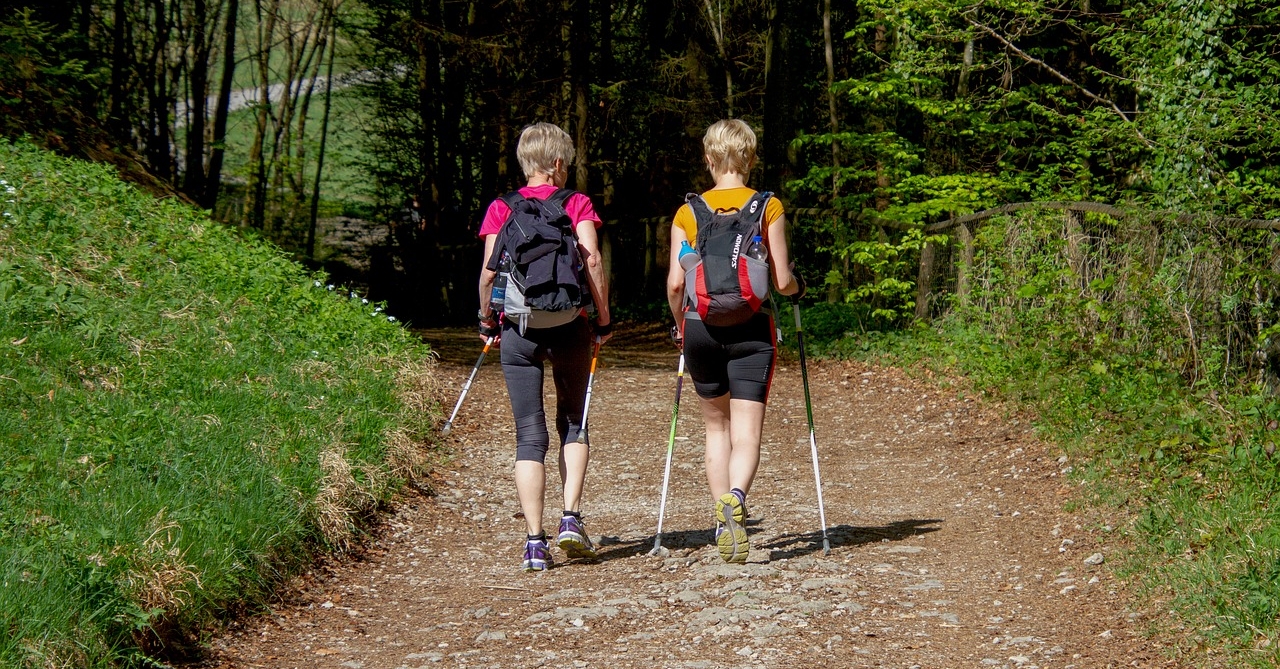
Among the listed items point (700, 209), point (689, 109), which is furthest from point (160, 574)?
point (689, 109)

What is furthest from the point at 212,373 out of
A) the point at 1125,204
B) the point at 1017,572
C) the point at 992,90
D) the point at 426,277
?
the point at 426,277

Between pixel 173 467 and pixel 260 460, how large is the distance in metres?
0.54

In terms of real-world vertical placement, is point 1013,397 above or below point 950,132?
below

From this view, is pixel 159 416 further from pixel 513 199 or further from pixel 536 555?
pixel 513 199

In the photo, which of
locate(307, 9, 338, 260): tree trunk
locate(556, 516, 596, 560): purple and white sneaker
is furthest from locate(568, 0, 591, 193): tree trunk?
locate(556, 516, 596, 560): purple and white sneaker

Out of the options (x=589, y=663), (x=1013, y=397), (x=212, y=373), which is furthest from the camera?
(x=1013, y=397)

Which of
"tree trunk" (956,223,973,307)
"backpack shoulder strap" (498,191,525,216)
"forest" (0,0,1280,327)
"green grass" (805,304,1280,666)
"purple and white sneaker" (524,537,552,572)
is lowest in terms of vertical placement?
"purple and white sneaker" (524,537,552,572)

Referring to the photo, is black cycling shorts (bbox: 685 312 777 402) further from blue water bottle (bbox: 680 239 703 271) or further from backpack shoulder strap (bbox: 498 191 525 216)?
backpack shoulder strap (bbox: 498 191 525 216)

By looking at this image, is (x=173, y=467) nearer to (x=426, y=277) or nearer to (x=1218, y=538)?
(x=1218, y=538)

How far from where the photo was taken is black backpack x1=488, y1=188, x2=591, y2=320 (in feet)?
16.9

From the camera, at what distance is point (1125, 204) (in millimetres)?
8547

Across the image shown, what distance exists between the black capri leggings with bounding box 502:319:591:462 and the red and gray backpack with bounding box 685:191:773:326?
0.62 meters

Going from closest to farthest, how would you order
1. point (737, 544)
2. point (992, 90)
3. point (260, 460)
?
point (737, 544) < point (260, 460) < point (992, 90)

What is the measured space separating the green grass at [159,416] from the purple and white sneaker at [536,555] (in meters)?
0.98
